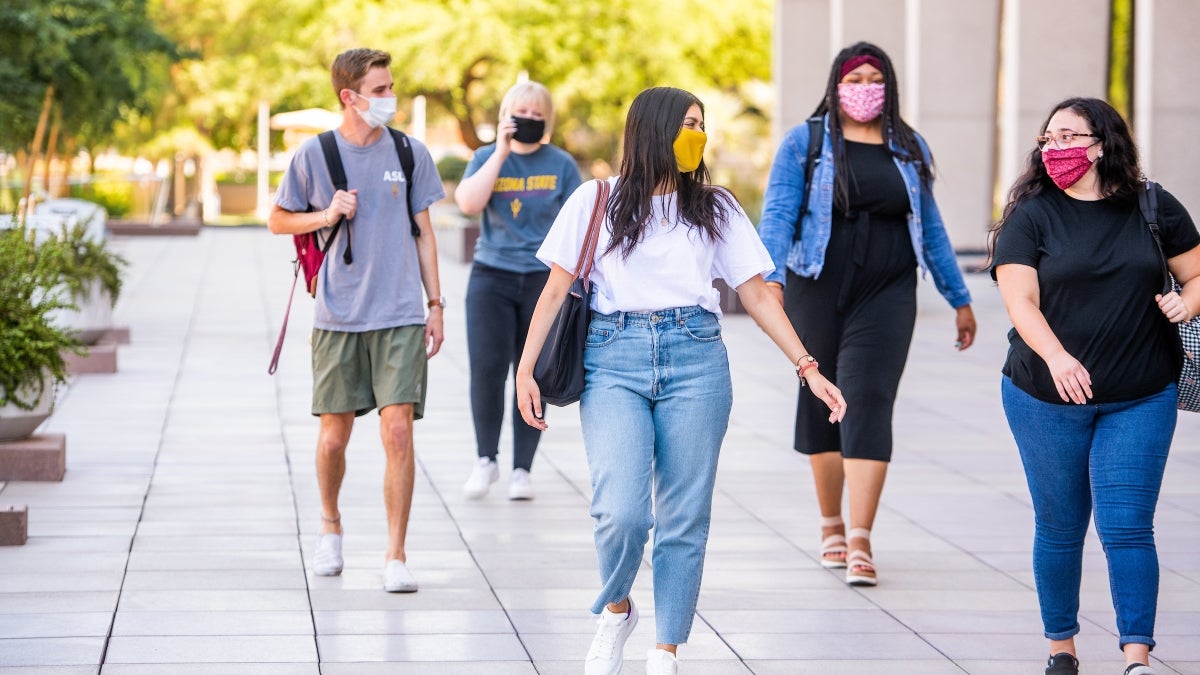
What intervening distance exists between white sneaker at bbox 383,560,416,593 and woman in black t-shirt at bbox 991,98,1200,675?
2246mm

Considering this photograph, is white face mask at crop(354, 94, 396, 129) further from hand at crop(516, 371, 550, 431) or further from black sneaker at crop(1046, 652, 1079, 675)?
black sneaker at crop(1046, 652, 1079, 675)

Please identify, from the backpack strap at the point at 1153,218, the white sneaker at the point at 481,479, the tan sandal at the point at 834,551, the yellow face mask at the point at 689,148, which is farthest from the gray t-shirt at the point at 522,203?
the backpack strap at the point at 1153,218

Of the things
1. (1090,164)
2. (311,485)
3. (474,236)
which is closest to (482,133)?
(474,236)

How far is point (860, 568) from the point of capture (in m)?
6.62

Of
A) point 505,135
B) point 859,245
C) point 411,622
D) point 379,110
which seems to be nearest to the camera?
point 411,622

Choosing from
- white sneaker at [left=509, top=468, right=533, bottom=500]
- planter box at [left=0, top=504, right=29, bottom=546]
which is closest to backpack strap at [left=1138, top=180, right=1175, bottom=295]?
white sneaker at [left=509, top=468, right=533, bottom=500]

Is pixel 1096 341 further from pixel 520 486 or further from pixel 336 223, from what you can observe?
pixel 520 486

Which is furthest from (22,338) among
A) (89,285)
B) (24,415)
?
(89,285)

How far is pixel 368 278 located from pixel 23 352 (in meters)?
2.62

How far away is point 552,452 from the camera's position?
9.87 metres

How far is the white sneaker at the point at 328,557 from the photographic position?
661 centimetres

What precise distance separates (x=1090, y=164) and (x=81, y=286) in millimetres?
9459

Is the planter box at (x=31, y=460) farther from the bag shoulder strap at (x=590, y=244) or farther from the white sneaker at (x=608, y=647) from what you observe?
the bag shoulder strap at (x=590, y=244)

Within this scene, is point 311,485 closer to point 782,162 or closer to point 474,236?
point 782,162
